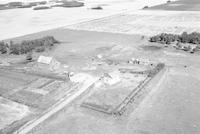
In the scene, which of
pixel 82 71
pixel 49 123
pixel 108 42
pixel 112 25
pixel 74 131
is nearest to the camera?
pixel 74 131

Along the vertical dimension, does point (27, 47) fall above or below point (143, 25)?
below

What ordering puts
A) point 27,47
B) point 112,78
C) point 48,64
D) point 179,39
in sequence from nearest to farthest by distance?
point 112,78 < point 48,64 < point 27,47 < point 179,39

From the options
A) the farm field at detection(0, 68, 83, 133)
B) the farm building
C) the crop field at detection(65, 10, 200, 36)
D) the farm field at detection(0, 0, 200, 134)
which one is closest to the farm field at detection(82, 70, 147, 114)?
the farm field at detection(0, 0, 200, 134)

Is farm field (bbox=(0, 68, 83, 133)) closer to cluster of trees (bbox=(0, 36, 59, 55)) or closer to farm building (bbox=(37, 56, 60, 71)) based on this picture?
farm building (bbox=(37, 56, 60, 71))

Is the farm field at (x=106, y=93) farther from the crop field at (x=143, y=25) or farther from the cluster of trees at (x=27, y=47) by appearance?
the crop field at (x=143, y=25)

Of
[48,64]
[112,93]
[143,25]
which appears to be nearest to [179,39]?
[143,25]

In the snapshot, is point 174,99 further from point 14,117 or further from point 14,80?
point 14,80

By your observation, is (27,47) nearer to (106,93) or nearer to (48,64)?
(48,64)

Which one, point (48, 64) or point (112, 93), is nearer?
point (112, 93)

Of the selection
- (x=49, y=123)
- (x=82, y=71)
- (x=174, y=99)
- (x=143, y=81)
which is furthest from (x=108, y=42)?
(x=49, y=123)

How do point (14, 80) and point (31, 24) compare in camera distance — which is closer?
point (14, 80)

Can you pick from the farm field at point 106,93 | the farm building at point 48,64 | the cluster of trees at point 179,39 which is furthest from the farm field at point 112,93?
the cluster of trees at point 179,39
